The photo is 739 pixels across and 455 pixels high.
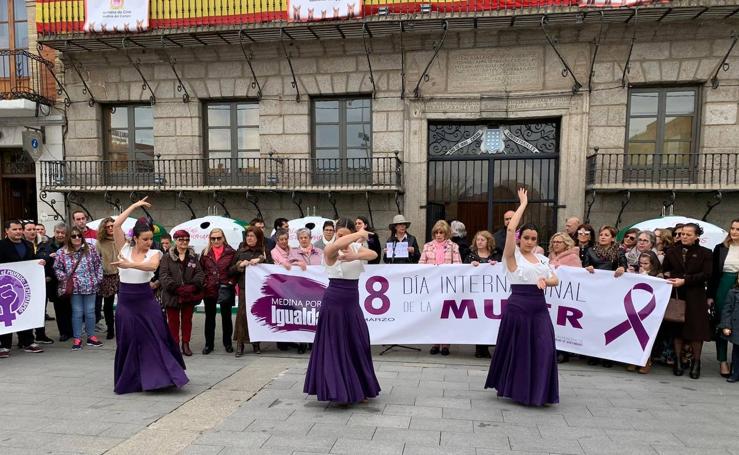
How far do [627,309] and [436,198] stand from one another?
18.7ft

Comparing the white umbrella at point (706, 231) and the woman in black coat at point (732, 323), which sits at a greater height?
the white umbrella at point (706, 231)

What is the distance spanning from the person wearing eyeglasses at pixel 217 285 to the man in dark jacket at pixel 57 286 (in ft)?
7.78

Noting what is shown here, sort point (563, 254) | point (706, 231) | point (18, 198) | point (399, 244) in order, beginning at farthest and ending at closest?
1. point (18, 198)
2. point (706, 231)
3. point (399, 244)
4. point (563, 254)

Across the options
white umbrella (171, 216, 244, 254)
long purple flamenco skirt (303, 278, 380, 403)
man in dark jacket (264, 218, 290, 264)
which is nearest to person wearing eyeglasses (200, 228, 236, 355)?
man in dark jacket (264, 218, 290, 264)

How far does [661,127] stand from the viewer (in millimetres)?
10047

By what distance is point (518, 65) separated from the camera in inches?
399

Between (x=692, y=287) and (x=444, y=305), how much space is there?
10.1 ft

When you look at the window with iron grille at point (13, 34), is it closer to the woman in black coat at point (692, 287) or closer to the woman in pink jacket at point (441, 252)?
the woman in pink jacket at point (441, 252)

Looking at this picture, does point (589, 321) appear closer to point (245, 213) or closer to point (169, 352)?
point (169, 352)

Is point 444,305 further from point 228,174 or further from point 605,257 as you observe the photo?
point 228,174

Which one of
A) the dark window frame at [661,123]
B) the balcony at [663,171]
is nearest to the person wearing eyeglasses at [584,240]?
the balcony at [663,171]

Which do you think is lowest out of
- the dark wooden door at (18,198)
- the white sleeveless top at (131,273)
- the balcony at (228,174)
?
the white sleeveless top at (131,273)

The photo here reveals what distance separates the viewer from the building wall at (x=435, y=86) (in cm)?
966

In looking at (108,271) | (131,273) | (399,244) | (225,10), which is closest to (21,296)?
(108,271)
